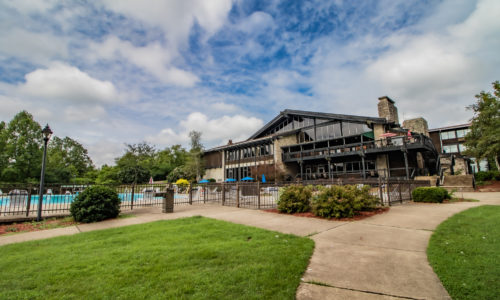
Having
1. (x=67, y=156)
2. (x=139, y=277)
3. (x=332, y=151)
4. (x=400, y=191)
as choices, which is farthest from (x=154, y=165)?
(x=139, y=277)

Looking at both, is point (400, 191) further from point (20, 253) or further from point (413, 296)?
point (20, 253)

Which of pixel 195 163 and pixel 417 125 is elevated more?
pixel 417 125

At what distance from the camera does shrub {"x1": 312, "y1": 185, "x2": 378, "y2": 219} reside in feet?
26.7

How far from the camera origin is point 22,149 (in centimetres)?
3828

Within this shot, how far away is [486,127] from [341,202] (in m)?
24.0

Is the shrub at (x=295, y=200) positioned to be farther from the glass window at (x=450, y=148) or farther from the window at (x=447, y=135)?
the window at (x=447, y=135)

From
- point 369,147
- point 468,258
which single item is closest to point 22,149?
point 369,147

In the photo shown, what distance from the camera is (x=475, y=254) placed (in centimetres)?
402

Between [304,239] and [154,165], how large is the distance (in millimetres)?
55924

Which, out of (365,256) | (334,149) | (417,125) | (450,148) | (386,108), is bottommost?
(365,256)

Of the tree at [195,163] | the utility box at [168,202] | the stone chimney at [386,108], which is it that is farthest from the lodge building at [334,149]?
the utility box at [168,202]

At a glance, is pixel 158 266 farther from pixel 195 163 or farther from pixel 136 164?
pixel 136 164

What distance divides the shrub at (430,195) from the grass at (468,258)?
6.69 metres

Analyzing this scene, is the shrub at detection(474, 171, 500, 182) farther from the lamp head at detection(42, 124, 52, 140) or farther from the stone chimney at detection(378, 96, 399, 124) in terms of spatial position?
the lamp head at detection(42, 124, 52, 140)
